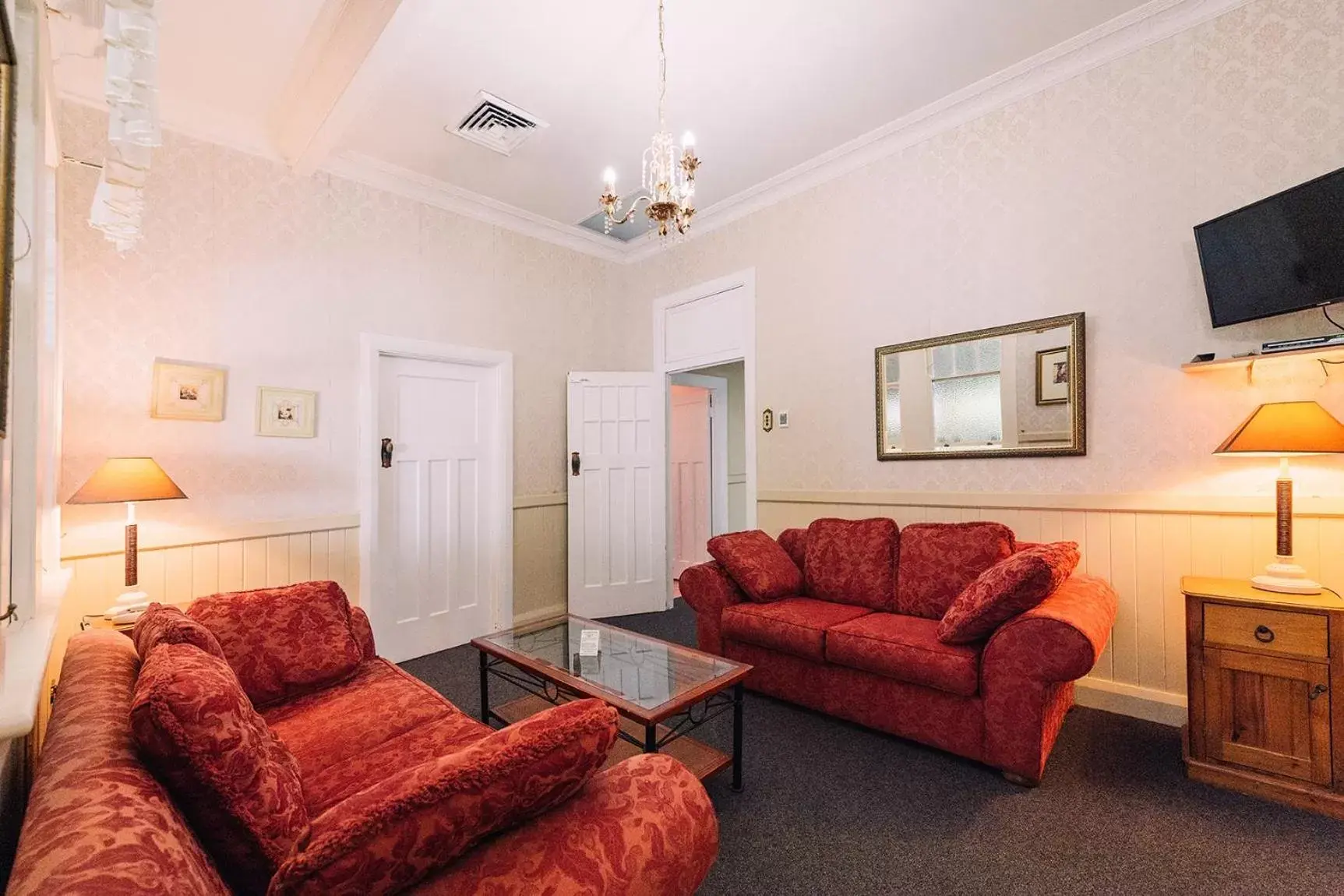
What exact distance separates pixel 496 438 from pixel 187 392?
1.72 m

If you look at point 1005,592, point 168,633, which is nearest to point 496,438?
point 168,633

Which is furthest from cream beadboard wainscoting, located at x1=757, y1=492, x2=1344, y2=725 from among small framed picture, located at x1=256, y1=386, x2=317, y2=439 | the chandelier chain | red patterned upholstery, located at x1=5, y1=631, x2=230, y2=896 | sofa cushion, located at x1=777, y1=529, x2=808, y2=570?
small framed picture, located at x1=256, y1=386, x2=317, y2=439

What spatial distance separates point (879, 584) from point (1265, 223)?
203 cm

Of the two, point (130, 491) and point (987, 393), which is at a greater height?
point (987, 393)

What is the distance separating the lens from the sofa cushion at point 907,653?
221 centimetres

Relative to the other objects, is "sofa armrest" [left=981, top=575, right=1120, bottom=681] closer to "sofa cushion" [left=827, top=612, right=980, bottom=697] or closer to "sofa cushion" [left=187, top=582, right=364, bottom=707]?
"sofa cushion" [left=827, top=612, right=980, bottom=697]

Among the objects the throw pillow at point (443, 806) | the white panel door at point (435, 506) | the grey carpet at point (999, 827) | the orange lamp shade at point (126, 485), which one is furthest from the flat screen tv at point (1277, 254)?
the orange lamp shade at point (126, 485)

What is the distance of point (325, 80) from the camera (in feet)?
8.91


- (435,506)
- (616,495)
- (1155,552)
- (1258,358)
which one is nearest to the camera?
(1258,358)

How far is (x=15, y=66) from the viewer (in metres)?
1.02

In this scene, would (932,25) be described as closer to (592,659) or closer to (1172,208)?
(1172,208)

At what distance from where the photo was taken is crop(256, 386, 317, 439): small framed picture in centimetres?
315

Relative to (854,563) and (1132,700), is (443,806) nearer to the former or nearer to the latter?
(854,563)

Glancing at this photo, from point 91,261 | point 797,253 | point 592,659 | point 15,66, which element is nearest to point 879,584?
point 592,659
